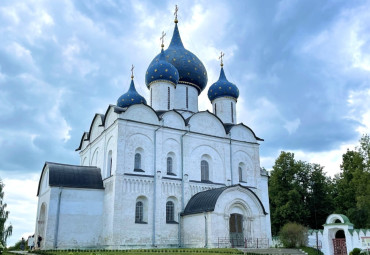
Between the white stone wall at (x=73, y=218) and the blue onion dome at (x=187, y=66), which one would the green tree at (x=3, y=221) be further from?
the blue onion dome at (x=187, y=66)

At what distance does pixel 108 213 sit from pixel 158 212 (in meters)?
2.63

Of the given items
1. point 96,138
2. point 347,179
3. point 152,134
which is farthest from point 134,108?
point 347,179

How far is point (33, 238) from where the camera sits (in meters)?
21.5

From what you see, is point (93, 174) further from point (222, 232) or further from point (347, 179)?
point (347, 179)

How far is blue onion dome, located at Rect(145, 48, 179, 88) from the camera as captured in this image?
23266mm

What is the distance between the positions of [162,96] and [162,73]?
57.6 inches

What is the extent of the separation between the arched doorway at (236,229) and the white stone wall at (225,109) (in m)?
7.86

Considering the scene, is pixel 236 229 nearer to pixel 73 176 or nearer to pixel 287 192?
pixel 73 176

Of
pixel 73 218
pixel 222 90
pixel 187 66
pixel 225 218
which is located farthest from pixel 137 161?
pixel 222 90

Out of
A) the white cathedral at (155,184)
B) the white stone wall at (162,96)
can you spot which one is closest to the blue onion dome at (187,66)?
the white cathedral at (155,184)

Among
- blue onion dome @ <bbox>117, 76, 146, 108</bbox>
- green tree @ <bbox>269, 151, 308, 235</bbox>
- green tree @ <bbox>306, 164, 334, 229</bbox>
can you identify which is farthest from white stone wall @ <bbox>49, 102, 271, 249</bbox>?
green tree @ <bbox>306, 164, 334, 229</bbox>

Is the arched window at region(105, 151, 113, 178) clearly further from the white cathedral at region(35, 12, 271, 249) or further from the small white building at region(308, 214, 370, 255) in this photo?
the small white building at region(308, 214, 370, 255)

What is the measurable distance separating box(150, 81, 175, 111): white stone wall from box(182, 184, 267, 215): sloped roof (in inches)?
237

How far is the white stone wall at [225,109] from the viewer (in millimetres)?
26031
